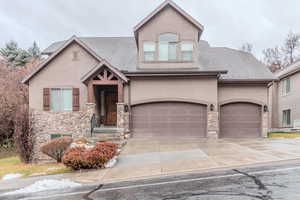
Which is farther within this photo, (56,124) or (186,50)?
(186,50)

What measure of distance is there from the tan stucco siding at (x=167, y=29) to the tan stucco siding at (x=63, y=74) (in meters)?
3.70

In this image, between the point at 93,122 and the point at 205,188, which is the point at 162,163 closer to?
the point at 205,188

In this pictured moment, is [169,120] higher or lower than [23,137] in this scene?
higher

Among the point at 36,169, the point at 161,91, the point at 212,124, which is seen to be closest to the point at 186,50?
the point at 161,91

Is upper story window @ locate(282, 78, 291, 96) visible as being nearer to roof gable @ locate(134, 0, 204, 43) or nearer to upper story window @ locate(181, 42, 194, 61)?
roof gable @ locate(134, 0, 204, 43)

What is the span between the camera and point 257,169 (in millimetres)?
6539

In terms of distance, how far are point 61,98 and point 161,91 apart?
22.3ft

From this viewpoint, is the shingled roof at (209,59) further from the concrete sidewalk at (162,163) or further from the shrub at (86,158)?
the shrub at (86,158)

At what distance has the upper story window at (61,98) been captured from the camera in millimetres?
13961

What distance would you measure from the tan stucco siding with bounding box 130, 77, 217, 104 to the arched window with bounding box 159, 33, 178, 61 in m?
1.57

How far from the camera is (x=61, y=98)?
14.0 metres

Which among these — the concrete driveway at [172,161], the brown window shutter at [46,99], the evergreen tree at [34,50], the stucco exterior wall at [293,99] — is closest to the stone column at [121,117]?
the concrete driveway at [172,161]

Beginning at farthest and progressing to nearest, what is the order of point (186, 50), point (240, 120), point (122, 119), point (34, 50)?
point (34, 50), point (240, 120), point (186, 50), point (122, 119)

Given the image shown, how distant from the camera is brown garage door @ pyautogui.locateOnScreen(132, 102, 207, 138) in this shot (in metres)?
13.6
